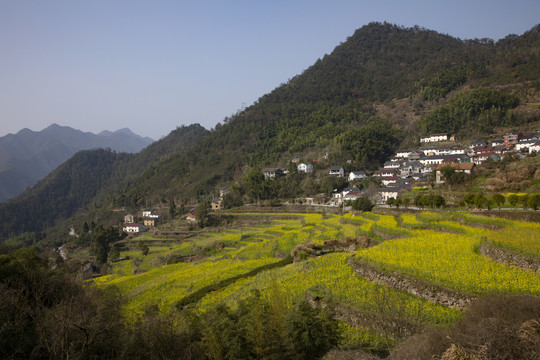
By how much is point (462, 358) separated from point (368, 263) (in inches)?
382

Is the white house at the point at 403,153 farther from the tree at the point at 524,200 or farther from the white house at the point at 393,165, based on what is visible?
the tree at the point at 524,200

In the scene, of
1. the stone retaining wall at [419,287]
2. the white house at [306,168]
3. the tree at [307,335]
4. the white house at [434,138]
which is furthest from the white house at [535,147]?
the tree at [307,335]

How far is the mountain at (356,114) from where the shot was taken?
201 feet

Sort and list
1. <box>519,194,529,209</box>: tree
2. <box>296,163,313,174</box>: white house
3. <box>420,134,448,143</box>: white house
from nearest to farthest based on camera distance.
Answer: <box>519,194,529,209</box>: tree
<box>420,134,448,143</box>: white house
<box>296,163,313,174</box>: white house

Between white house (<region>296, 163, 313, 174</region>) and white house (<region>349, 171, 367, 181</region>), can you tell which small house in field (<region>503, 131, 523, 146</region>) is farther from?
white house (<region>296, 163, 313, 174</region>)

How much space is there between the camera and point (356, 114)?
8619 cm

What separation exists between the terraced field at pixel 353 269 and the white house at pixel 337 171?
2396 centimetres

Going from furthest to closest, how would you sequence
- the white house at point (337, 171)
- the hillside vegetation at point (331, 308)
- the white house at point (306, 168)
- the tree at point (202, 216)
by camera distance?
the white house at point (306, 168), the white house at point (337, 171), the tree at point (202, 216), the hillside vegetation at point (331, 308)

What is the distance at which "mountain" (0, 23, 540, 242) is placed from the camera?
61.2 m

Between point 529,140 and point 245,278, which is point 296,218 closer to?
point 245,278

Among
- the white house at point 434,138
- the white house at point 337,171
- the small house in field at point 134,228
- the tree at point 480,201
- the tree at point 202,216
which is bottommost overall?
the small house in field at point 134,228

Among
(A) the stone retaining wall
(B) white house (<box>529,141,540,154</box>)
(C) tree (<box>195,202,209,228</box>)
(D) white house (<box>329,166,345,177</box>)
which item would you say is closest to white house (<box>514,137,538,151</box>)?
(B) white house (<box>529,141,540,154</box>)

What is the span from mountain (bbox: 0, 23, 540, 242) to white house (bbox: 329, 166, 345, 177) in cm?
270

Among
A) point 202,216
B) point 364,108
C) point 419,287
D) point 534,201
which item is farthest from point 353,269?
point 364,108
